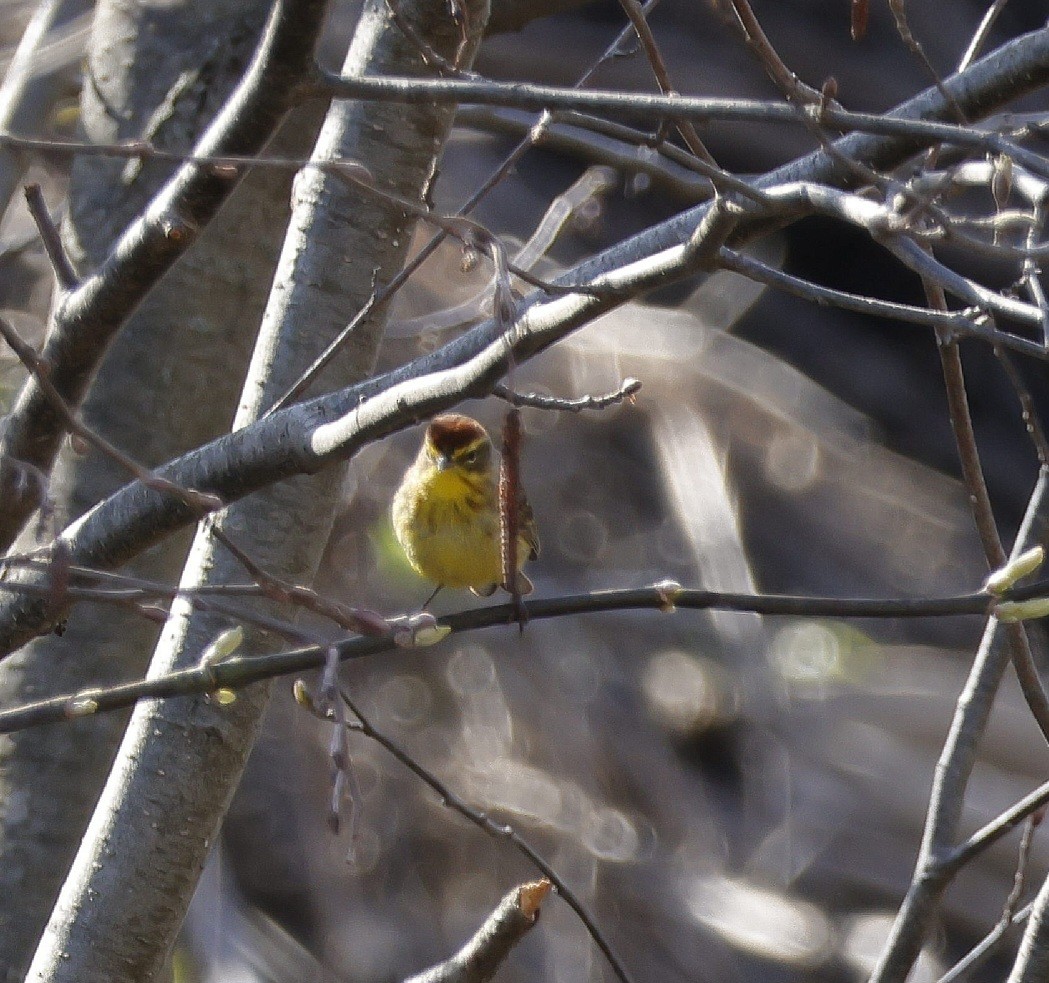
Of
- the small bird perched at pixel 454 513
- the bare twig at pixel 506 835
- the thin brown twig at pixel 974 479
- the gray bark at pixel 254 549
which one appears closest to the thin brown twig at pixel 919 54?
the thin brown twig at pixel 974 479

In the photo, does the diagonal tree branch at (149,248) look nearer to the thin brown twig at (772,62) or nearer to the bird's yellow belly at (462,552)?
the thin brown twig at (772,62)

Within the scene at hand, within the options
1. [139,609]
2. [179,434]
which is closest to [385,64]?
[179,434]

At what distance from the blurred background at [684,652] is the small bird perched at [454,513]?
1804 millimetres

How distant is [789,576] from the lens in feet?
20.5

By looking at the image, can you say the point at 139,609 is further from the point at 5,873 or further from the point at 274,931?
the point at 274,931

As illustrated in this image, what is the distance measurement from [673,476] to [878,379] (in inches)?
40.9

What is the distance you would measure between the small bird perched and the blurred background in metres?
1.80

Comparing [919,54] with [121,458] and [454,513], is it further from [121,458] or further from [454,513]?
[454,513]

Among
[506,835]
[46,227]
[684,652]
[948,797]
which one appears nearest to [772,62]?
[46,227]

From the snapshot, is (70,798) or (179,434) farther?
(179,434)

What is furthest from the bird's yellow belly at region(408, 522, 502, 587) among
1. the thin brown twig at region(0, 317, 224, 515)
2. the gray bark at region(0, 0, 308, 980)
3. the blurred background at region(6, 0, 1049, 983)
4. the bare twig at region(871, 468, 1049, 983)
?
the blurred background at region(6, 0, 1049, 983)

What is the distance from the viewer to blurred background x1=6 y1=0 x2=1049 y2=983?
223 inches

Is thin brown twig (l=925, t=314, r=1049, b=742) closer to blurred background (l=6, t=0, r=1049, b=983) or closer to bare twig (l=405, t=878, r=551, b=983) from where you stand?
bare twig (l=405, t=878, r=551, b=983)

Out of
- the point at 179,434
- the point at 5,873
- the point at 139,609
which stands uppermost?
the point at 179,434
